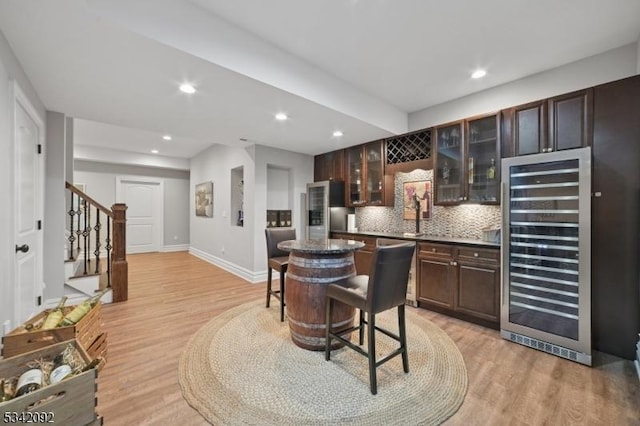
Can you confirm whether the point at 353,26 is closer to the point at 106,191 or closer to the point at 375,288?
the point at 375,288

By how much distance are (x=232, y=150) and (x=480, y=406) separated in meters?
5.23

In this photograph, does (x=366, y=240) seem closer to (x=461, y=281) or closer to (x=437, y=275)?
(x=437, y=275)

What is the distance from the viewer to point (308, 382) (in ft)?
6.31

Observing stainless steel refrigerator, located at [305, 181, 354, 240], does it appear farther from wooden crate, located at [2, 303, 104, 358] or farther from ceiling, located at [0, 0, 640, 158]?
wooden crate, located at [2, 303, 104, 358]

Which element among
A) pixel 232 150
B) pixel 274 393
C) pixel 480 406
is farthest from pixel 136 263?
pixel 480 406

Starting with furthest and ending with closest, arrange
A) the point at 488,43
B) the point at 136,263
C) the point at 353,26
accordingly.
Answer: the point at 136,263 < the point at 488,43 < the point at 353,26

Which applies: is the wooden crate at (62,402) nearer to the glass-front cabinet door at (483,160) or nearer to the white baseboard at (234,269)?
the white baseboard at (234,269)

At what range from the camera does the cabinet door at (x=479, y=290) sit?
2773mm

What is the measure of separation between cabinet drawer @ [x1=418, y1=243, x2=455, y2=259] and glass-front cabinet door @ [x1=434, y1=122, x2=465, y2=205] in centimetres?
64

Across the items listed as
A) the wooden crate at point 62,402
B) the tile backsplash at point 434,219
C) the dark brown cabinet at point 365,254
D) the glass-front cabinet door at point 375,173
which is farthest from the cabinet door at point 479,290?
the wooden crate at point 62,402

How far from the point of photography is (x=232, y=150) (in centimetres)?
545

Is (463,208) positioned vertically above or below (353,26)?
below

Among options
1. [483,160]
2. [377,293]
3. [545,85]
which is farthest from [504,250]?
[545,85]

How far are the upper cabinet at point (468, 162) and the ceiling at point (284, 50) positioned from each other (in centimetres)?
45
